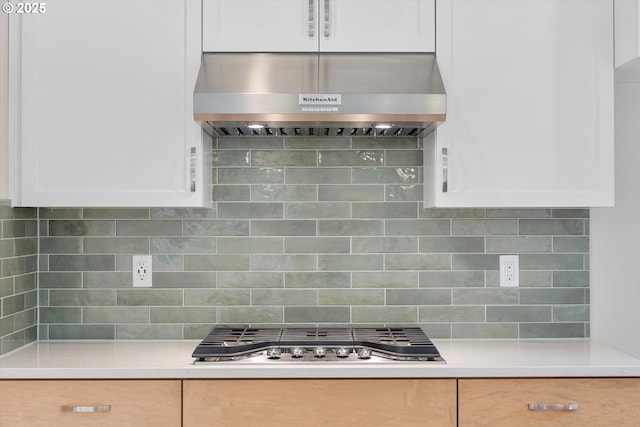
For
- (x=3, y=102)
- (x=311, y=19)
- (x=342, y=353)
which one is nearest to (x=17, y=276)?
(x=3, y=102)

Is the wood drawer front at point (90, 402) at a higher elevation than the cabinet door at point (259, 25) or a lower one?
lower

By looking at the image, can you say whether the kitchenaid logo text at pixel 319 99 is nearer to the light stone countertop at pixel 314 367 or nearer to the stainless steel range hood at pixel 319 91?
the stainless steel range hood at pixel 319 91

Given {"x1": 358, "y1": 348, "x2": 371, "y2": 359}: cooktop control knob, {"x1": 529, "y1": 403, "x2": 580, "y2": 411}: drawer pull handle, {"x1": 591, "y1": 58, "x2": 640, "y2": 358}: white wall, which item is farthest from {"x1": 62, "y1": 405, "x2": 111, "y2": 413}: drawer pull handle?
{"x1": 591, "y1": 58, "x2": 640, "y2": 358}: white wall

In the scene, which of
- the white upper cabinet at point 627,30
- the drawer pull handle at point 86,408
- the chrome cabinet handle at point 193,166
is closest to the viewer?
the drawer pull handle at point 86,408

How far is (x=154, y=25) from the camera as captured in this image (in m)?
2.15

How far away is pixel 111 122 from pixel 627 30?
187 cm

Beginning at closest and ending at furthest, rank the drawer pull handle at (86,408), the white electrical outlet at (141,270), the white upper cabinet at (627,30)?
the drawer pull handle at (86,408), the white upper cabinet at (627,30), the white electrical outlet at (141,270)

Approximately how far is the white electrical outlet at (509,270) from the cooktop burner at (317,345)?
43cm

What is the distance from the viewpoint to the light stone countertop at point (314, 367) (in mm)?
1926

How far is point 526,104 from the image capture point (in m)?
2.15

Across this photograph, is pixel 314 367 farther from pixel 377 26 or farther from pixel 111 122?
pixel 377 26

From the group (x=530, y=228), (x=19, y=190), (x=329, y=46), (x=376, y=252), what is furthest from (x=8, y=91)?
(x=530, y=228)

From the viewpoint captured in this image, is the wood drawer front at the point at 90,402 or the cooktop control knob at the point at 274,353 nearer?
the wood drawer front at the point at 90,402

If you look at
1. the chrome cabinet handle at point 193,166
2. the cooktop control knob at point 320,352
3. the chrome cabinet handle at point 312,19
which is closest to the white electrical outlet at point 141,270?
the chrome cabinet handle at point 193,166
